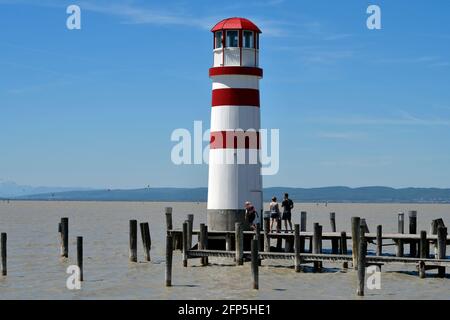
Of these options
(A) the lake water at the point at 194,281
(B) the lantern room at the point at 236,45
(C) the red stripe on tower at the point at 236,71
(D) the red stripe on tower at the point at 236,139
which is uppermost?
(B) the lantern room at the point at 236,45

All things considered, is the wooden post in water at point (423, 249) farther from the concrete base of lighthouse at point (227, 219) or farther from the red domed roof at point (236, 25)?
→ the red domed roof at point (236, 25)

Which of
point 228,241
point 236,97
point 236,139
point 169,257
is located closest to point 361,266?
point 169,257

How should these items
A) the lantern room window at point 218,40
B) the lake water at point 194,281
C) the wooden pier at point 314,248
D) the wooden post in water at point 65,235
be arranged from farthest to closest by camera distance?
the wooden post in water at point 65,235 → the lantern room window at point 218,40 → the wooden pier at point 314,248 → the lake water at point 194,281

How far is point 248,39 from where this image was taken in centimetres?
3522

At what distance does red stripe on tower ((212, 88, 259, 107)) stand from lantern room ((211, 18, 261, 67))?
105cm

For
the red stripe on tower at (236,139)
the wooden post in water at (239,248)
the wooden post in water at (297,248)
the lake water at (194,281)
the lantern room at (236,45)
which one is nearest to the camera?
the lake water at (194,281)

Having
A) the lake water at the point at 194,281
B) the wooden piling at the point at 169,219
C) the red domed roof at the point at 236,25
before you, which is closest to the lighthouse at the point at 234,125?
the red domed roof at the point at 236,25

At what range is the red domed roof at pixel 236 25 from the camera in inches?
1380

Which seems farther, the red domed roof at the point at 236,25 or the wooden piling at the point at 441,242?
the red domed roof at the point at 236,25

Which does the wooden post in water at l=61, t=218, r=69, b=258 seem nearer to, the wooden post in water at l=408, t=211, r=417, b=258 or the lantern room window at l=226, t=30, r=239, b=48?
the lantern room window at l=226, t=30, r=239, b=48

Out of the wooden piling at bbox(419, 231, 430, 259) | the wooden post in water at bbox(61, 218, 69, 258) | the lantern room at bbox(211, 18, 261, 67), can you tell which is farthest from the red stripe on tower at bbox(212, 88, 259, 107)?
the wooden piling at bbox(419, 231, 430, 259)

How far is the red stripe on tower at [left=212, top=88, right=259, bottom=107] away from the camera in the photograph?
3447cm

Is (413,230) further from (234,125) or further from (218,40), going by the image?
(218,40)
